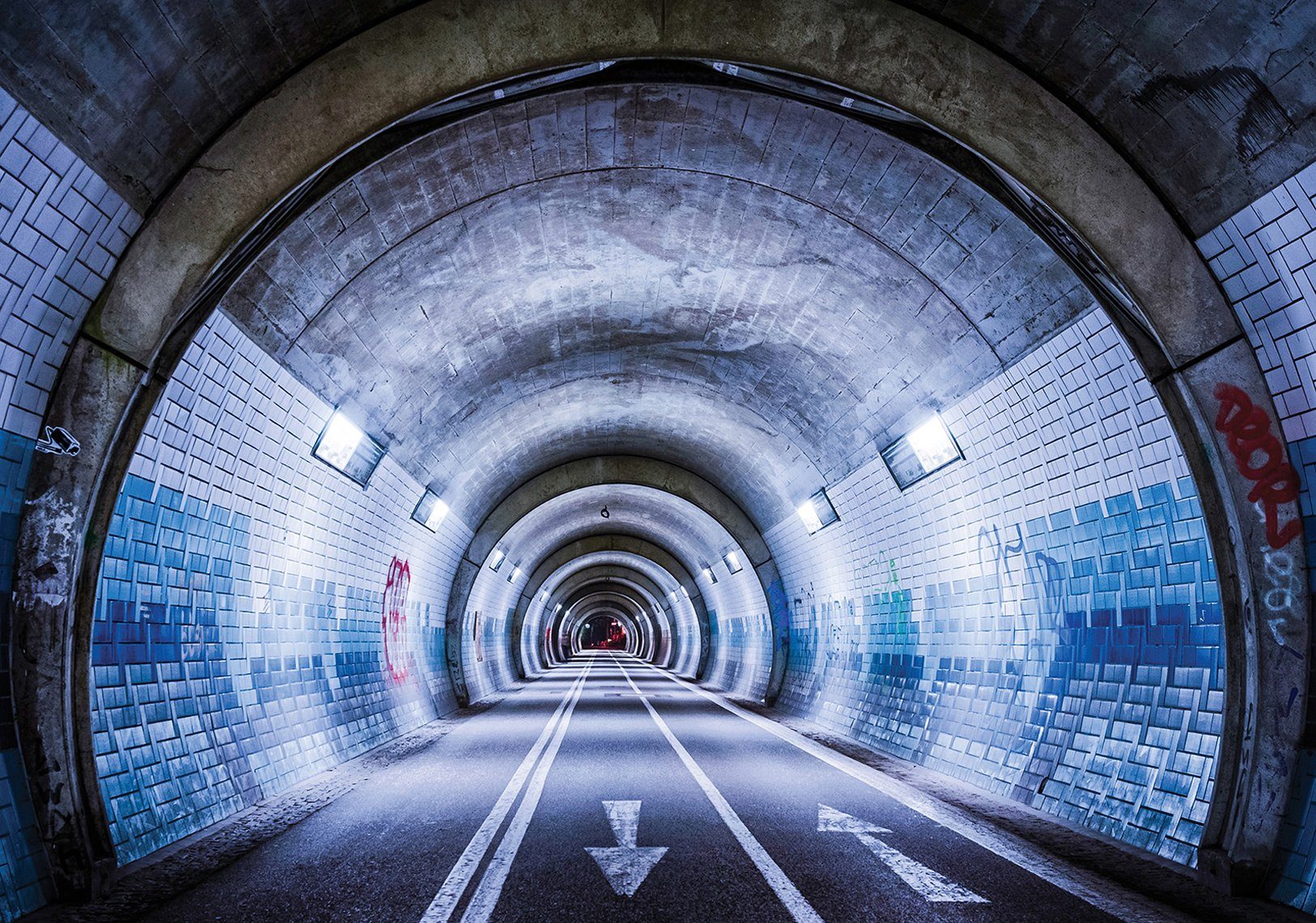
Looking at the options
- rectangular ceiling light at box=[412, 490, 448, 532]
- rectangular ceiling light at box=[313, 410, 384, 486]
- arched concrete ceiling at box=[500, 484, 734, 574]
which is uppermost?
arched concrete ceiling at box=[500, 484, 734, 574]

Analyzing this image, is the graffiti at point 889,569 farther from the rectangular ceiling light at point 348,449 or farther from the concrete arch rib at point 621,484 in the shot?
the rectangular ceiling light at point 348,449

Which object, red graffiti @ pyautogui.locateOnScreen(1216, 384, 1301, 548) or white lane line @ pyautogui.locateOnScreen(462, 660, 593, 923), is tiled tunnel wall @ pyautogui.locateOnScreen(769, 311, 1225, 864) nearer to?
red graffiti @ pyautogui.locateOnScreen(1216, 384, 1301, 548)

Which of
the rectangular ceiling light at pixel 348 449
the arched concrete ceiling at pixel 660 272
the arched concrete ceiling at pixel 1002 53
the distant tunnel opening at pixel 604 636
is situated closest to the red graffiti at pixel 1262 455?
the arched concrete ceiling at pixel 1002 53

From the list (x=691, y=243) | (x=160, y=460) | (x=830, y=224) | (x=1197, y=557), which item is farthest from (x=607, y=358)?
(x=1197, y=557)

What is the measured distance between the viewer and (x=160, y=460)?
7.96 metres

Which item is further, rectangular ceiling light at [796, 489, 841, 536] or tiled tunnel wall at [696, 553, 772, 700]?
tiled tunnel wall at [696, 553, 772, 700]

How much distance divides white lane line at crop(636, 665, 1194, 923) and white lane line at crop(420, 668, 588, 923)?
3.76m

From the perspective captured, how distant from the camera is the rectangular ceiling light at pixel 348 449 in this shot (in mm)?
11609

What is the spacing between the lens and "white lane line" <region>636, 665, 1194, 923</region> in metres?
5.60

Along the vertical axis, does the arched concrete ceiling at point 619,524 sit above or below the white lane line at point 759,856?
above

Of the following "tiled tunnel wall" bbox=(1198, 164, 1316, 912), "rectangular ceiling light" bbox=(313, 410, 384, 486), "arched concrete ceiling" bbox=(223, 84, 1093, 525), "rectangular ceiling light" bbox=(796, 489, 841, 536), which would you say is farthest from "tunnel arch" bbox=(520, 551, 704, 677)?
"tiled tunnel wall" bbox=(1198, 164, 1316, 912)

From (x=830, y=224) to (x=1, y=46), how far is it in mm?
7484

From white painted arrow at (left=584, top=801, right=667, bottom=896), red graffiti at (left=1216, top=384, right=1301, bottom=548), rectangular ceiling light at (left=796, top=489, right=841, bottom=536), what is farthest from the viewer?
rectangular ceiling light at (left=796, top=489, right=841, bottom=536)

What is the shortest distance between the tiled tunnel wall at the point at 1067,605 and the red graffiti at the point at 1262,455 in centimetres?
102
